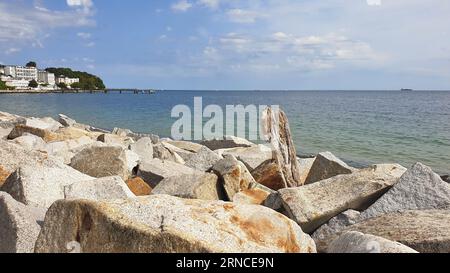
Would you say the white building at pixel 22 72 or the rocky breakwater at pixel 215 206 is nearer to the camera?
the rocky breakwater at pixel 215 206

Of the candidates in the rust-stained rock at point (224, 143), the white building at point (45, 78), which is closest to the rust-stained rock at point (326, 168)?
the rust-stained rock at point (224, 143)

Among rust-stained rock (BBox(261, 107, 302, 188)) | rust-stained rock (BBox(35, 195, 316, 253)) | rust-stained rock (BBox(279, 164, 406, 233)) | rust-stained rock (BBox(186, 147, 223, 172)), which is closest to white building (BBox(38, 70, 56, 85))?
rust-stained rock (BBox(186, 147, 223, 172))

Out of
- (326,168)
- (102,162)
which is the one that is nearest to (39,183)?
(102,162)

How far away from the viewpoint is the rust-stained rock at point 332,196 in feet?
17.5

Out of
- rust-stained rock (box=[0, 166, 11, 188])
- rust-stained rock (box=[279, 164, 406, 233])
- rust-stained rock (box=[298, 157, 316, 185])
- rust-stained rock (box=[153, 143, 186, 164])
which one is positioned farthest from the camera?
rust-stained rock (box=[153, 143, 186, 164])

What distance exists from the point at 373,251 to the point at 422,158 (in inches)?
606

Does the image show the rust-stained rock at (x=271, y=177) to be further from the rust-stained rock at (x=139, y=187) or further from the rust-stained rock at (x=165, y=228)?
the rust-stained rock at (x=165, y=228)

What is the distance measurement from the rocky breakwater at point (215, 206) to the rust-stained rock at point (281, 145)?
0.02 meters

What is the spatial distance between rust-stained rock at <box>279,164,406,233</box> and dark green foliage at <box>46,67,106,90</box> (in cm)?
18278

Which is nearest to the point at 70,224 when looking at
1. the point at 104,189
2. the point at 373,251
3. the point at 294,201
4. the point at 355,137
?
the point at 104,189

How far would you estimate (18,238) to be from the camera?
3678 millimetres

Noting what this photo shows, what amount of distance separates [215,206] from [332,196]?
7.85 feet

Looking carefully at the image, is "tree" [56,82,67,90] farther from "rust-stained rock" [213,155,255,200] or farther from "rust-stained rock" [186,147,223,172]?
"rust-stained rock" [213,155,255,200]

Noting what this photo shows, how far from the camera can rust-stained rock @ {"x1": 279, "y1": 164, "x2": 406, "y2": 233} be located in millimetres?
5344
